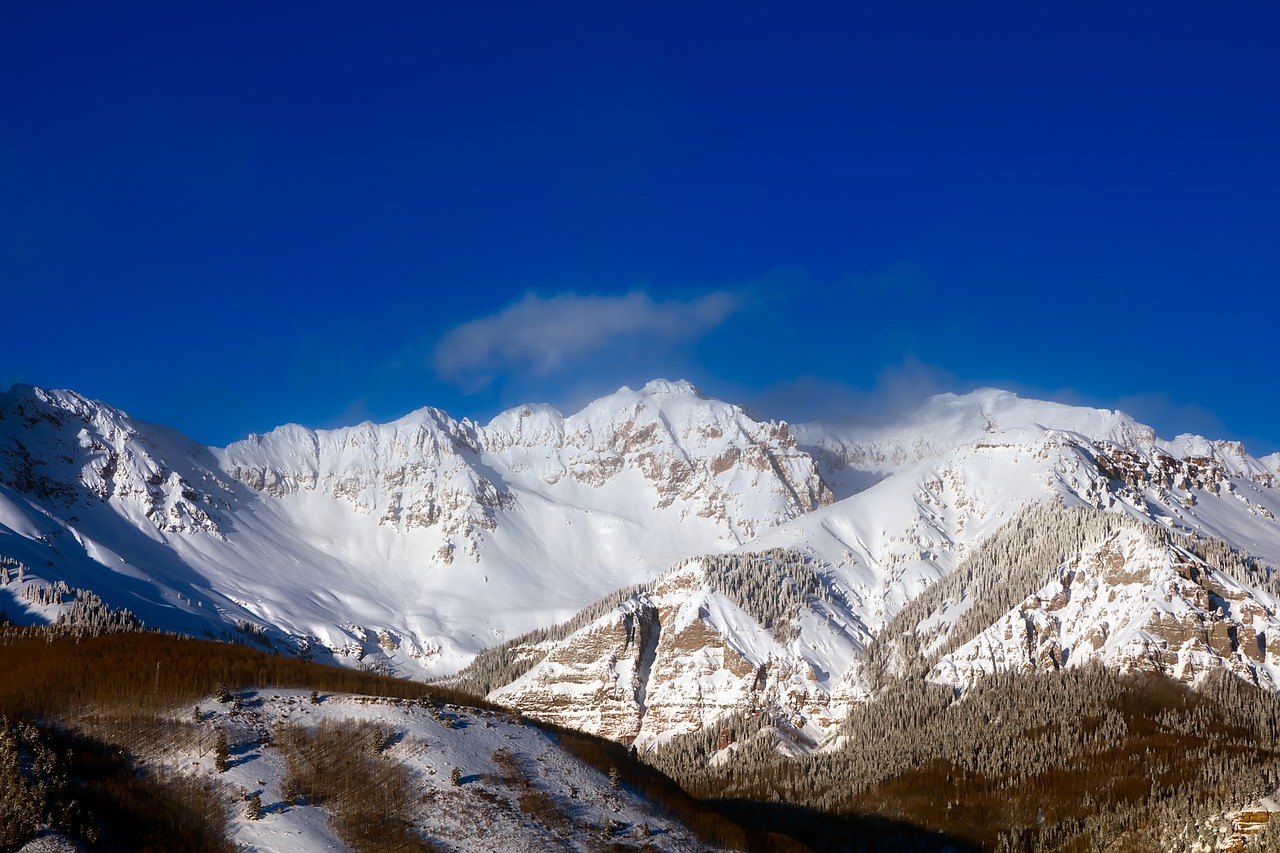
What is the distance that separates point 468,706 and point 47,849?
5516 centimetres

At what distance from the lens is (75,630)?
165750 mm

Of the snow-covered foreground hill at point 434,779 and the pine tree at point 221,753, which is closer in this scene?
the snow-covered foreground hill at point 434,779

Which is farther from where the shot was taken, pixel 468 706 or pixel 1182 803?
pixel 1182 803

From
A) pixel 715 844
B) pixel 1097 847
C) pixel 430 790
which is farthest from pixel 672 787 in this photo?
pixel 1097 847

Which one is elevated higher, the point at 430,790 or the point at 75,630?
the point at 75,630

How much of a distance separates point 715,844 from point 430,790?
29922 mm

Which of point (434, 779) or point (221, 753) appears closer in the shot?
point (221, 753)

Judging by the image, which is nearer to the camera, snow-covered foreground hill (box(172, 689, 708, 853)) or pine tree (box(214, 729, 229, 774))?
snow-covered foreground hill (box(172, 689, 708, 853))

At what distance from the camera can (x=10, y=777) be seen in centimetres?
9619

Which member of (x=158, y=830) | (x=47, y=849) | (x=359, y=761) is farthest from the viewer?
(x=359, y=761)

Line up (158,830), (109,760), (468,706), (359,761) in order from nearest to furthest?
(158,830)
(109,760)
(359,761)
(468,706)

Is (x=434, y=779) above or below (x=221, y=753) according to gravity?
above

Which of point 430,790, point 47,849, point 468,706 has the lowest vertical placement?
point 47,849

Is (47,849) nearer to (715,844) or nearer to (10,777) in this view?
(10,777)
